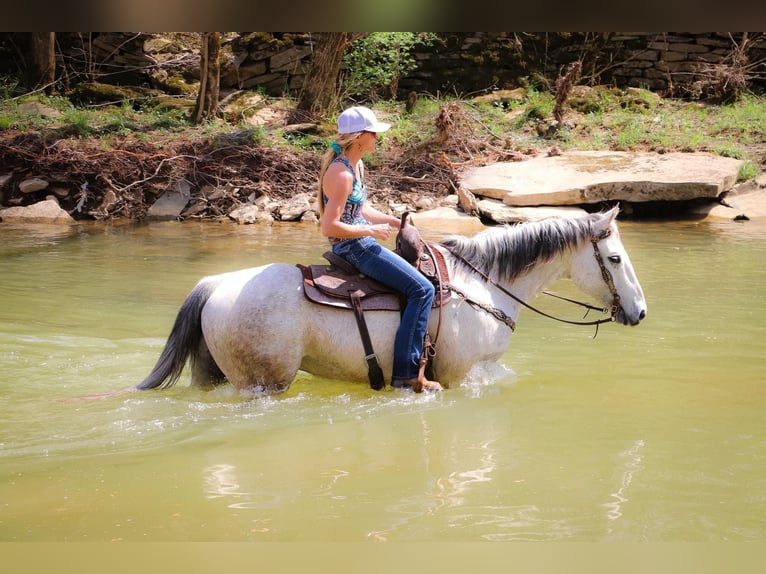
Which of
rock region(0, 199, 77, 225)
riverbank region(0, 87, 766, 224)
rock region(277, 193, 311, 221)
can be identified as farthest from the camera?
riverbank region(0, 87, 766, 224)

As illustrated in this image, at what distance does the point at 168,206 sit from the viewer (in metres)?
14.9

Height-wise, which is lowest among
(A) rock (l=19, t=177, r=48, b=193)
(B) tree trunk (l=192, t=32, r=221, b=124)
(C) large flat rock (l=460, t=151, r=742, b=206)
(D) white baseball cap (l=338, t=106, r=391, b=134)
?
(A) rock (l=19, t=177, r=48, b=193)

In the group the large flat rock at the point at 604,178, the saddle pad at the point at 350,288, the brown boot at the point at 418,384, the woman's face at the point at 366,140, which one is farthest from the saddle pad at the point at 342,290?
the large flat rock at the point at 604,178

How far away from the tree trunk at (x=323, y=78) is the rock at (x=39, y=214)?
5.95m

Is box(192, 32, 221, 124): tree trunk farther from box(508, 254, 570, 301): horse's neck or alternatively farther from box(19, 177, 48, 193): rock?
box(508, 254, 570, 301): horse's neck

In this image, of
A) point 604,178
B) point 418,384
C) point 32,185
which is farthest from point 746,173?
point 32,185

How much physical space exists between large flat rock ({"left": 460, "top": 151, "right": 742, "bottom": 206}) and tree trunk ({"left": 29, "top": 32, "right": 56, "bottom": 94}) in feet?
35.2

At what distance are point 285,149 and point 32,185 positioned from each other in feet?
15.4

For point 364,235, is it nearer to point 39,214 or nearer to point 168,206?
point 168,206

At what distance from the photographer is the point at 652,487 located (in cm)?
404

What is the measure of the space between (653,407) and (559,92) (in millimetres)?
12887

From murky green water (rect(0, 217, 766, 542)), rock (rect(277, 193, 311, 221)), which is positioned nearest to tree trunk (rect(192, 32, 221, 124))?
rock (rect(277, 193, 311, 221))

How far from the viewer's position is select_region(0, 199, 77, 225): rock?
14047mm

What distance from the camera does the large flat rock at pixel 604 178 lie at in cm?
1377
